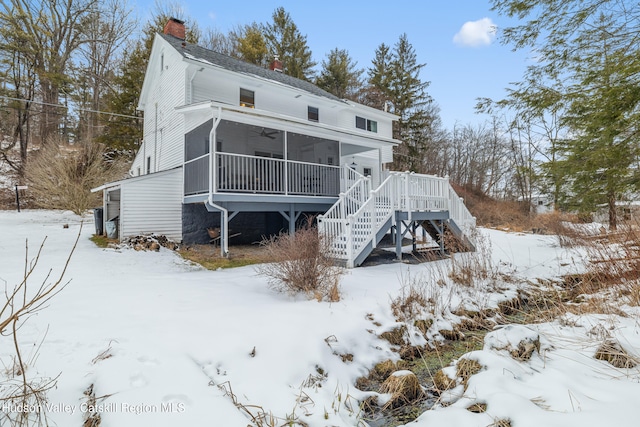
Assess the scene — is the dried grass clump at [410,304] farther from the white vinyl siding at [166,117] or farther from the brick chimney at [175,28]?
the brick chimney at [175,28]

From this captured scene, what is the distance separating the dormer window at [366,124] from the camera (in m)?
18.6

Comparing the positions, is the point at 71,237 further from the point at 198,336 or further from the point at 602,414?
the point at 602,414

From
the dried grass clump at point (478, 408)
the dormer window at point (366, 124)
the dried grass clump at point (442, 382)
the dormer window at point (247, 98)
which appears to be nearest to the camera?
the dried grass clump at point (478, 408)

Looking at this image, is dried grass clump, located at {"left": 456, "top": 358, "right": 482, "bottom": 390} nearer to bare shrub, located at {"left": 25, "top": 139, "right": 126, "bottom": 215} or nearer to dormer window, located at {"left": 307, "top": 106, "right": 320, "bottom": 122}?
dormer window, located at {"left": 307, "top": 106, "right": 320, "bottom": 122}

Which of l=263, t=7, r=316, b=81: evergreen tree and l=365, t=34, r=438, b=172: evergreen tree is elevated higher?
l=263, t=7, r=316, b=81: evergreen tree

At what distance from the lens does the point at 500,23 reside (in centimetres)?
769

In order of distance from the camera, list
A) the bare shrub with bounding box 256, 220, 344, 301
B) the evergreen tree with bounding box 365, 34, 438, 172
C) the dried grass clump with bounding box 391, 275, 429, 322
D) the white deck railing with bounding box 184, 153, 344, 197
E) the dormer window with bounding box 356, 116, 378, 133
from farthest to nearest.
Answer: the evergreen tree with bounding box 365, 34, 438, 172
the dormer window with bounding box 356, 116, 378, 133
the white deck railing with bounding box 184, 153, 344, 197
the bare shrub with bounding box 256, 220, 344, 301
the dried grass clump with bounding box 391, 275, 429, 322

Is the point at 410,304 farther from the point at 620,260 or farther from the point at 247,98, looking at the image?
the point at 247,98

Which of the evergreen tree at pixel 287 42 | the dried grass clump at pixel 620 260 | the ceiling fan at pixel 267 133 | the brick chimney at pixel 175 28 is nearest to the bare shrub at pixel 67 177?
the brick chimney at pixel 175 28

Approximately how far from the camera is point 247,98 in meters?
13.4

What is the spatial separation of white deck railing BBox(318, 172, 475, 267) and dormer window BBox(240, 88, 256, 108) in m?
6.41

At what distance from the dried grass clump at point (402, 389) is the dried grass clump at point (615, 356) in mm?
2326

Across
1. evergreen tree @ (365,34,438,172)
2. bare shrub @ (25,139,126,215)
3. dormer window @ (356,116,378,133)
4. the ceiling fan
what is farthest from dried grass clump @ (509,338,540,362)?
evergreen tree @ (365,34,438,172)

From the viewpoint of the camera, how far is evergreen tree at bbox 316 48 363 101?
27.9 meters
